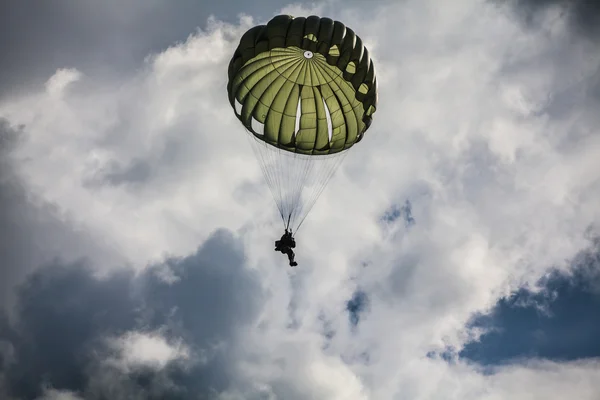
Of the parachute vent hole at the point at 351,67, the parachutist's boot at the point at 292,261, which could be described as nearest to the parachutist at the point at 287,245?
the parachutist's boot at the point at 292,261

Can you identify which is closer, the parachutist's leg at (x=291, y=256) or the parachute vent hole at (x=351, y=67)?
the parachute vent hole at (x=351, y=67)

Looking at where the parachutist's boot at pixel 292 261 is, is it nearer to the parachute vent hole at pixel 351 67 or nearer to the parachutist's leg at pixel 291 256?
the parachutist's leg at pixel 291 256

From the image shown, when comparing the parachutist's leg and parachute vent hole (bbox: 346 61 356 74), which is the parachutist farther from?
parachute vent hole (bbox: 346 61 356 74)

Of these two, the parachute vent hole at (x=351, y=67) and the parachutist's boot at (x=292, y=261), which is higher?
the parachute vent hole at (x=351, y=67)

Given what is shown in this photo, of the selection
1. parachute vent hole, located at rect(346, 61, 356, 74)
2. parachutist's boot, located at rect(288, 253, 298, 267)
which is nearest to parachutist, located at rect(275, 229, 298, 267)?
parachutist's boot, located at rect(288, 253, 298, 267)

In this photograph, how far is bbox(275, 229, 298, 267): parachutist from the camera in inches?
1034

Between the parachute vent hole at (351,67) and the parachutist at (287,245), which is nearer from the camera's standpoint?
the parachute vent hole at (351,67)

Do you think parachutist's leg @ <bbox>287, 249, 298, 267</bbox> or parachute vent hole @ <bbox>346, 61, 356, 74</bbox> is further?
parachutist's leg @ <bbox>287, 249, 298, 267</bbox>

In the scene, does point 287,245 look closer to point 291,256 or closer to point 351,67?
point 291,256

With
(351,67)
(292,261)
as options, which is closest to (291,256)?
(292,261)

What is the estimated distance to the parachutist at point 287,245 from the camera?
26.3 m

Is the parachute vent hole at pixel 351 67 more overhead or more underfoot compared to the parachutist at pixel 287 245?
more overhead

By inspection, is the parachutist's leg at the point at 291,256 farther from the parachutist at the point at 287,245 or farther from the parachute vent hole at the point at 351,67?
the parachute vent hole at the point at 351,67

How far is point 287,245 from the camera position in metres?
26.4
